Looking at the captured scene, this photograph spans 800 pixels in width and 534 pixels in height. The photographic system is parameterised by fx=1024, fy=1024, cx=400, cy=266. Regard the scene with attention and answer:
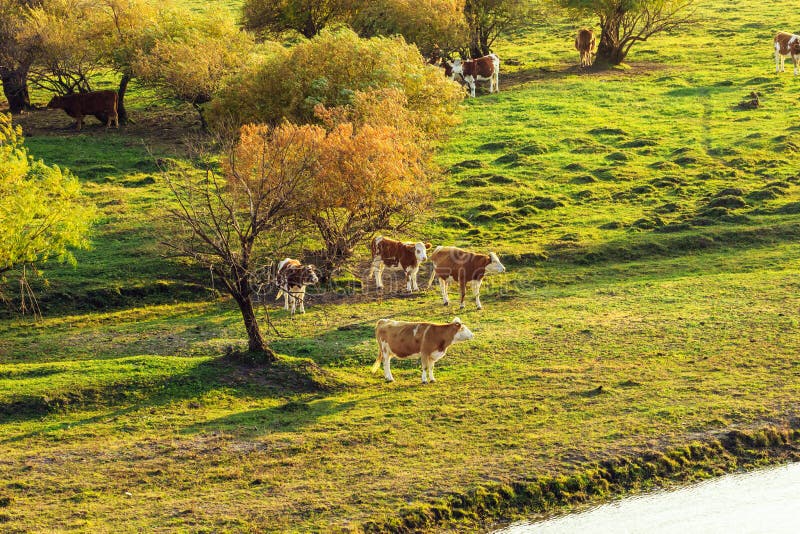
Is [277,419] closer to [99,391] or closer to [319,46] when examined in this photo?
[99,391]

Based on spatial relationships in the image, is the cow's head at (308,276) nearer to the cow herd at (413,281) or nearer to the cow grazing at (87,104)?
the cow herd at (413,281)

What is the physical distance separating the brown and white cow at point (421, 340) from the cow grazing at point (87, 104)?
1098 inches

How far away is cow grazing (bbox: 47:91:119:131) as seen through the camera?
44.2 meters

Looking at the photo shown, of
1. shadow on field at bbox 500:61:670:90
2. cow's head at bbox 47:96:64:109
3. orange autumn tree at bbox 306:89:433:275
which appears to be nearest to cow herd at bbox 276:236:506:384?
orange autumn tree at bbox 306:89:433:275

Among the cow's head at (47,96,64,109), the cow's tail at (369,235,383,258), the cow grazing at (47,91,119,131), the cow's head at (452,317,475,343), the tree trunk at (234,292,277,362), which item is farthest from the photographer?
the cow's head at (47,96,64,109)

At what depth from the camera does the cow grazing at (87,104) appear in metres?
44.2

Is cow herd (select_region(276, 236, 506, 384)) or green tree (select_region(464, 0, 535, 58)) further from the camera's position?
green tree (select_region(464, 0, 535, 58))

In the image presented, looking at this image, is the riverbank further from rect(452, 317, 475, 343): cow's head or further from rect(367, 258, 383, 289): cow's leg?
rect(367, 258, 383, 289): cow's leg

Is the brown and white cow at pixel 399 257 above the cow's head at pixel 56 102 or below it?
below

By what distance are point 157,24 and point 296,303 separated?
21.5m

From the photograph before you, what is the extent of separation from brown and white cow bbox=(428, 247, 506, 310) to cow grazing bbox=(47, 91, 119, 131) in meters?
23.7

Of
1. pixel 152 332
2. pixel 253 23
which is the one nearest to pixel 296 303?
pixel 152 332

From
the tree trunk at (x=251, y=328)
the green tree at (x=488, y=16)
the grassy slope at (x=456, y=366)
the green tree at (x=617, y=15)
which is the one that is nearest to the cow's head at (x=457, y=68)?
the green tree at (x=488, y=16)

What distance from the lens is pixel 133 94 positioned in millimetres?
50688
